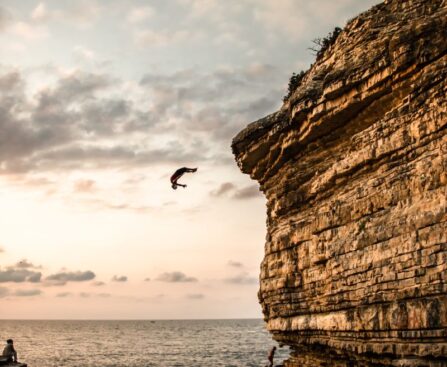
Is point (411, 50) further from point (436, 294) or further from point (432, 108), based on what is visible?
point (436, 294)

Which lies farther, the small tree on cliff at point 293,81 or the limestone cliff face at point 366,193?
the small tree on cliff at point 293,81

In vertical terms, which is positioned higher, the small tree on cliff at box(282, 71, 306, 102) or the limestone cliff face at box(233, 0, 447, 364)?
the small tree on cliff at box(282, 71, 306, 102)

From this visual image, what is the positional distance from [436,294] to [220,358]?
53540 millimetres

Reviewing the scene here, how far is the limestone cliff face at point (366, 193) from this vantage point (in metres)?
13.6

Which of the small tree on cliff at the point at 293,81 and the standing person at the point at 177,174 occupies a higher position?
the small tree on cliff at the point at 293,81

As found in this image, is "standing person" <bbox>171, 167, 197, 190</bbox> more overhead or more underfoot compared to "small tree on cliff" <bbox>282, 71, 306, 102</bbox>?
more underfoot

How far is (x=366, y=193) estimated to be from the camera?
1588cm

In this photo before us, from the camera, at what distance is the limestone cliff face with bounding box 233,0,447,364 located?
13.6 m

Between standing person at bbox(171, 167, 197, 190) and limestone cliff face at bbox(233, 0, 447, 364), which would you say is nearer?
limestone cliff face at bbox(233, 0, 447, 364)

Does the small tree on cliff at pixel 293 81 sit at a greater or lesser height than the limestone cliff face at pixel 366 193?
greater

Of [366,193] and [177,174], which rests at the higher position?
[177,174]

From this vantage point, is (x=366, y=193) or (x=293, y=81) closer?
(x=366, y=193)

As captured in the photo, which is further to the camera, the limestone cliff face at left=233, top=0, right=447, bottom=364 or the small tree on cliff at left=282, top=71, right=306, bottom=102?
the small tree on cliff at left=282, top=71, right=306, bottom=102

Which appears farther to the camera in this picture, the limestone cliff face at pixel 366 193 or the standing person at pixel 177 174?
the standing person at pixel 177 174
